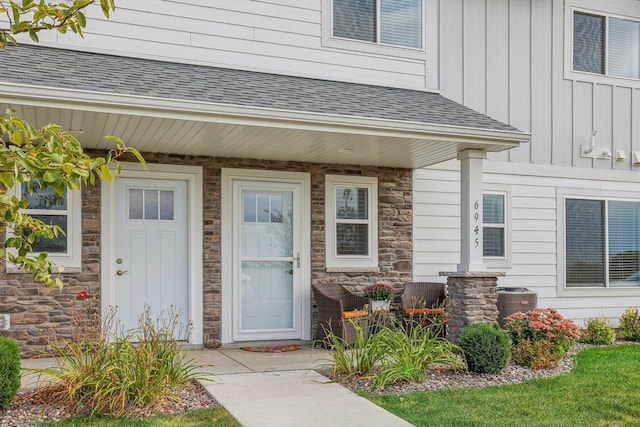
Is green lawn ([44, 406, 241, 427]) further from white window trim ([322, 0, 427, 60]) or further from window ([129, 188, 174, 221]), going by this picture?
white window trim ([322, 0, 427, 60])

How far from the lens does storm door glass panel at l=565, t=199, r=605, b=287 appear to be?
10.3 metres

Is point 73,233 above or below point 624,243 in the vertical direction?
above

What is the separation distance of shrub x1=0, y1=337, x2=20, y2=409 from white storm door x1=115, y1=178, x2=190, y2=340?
2780 millimetres

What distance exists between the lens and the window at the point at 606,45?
10.4 meters

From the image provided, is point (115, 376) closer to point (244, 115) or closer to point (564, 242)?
point (244, 115)

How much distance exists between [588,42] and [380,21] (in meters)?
3.86

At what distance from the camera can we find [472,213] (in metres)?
7.79

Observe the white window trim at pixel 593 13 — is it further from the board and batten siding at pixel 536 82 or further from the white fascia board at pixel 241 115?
the white fascia board at pixel 241 115

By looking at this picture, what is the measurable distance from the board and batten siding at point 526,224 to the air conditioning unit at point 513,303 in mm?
755

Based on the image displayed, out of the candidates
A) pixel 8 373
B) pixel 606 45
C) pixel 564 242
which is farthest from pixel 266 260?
pixel 606 45

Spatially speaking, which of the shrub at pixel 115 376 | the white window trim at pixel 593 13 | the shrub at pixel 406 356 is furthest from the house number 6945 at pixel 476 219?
the shrub at pixel 115 376

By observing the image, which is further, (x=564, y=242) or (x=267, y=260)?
(x=564, y=242)

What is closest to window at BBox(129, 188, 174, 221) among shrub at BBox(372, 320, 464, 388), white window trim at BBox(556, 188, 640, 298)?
shrub at BBox(372, 320, 464, 388)

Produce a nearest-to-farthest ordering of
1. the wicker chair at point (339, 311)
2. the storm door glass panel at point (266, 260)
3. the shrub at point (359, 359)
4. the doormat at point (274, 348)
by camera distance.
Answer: the shrub at point (359, 359) → the wicker chair at point (339, 311) → the doormat at point (274, 348) → the storm door glass panel at point (266, 260)
